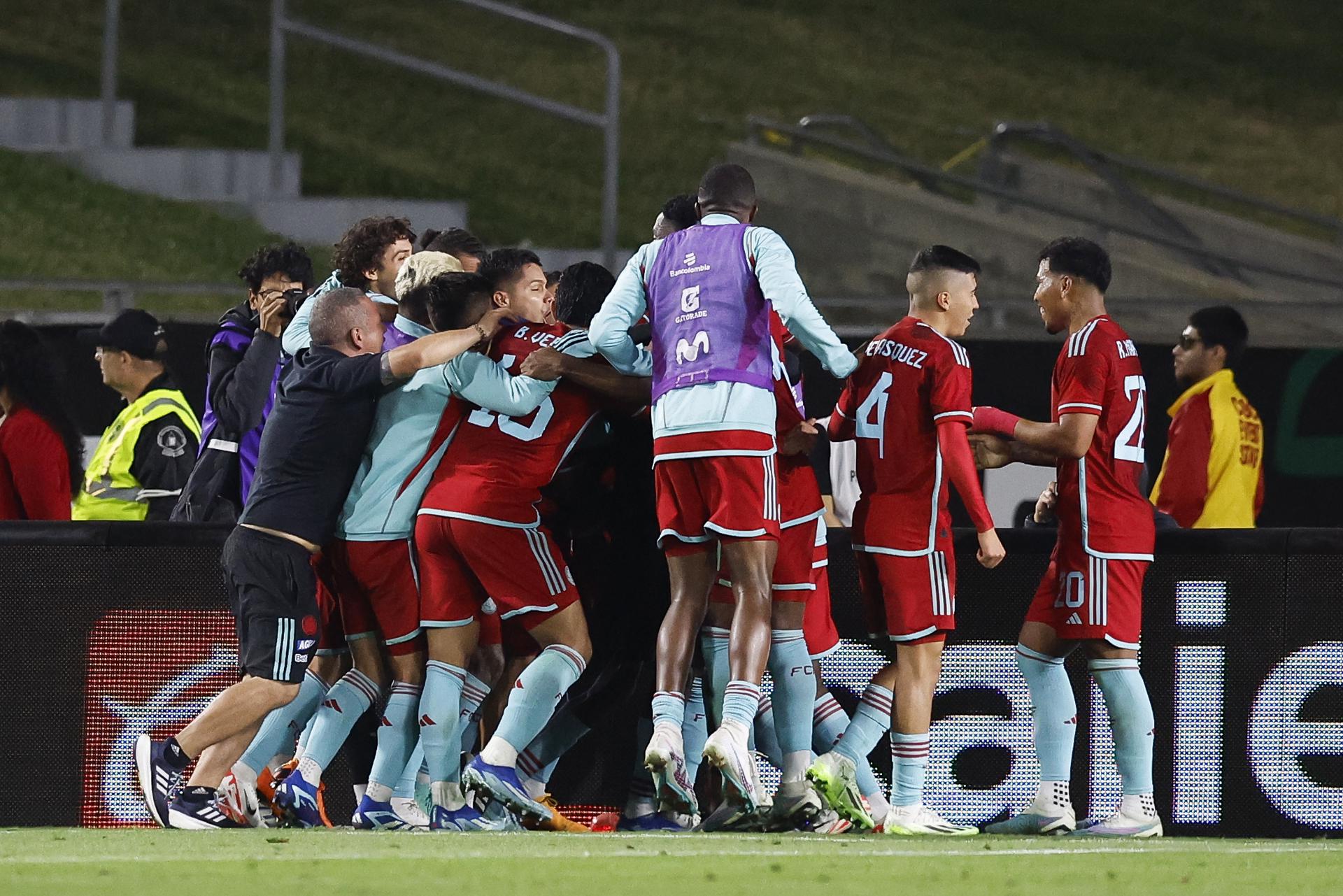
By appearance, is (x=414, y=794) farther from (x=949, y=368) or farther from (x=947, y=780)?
(x=949, y=368)

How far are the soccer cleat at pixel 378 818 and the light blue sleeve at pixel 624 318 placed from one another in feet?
5.73

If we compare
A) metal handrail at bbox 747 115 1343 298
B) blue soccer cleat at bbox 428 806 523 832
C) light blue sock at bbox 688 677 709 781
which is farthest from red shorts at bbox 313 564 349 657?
metal handrail at bbox 747 115 1343 298

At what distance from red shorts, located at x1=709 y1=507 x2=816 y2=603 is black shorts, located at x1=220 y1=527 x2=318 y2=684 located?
1.42 m

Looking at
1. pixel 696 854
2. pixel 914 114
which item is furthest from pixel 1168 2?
pixel 696 854

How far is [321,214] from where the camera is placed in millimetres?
16703

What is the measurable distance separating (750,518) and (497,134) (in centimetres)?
1638

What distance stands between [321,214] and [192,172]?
1265 mm

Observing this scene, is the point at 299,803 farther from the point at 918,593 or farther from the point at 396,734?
the point at 918,593

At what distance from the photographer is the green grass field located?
5.22 m

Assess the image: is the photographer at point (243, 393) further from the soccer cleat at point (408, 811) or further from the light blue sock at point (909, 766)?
the light blue sock at point (909, 766)

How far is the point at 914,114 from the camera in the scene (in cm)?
2394

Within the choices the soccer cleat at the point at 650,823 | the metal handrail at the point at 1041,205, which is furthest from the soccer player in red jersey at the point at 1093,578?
the metal handrail at the point at 1041,205

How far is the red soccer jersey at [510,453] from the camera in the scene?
22.8 ft

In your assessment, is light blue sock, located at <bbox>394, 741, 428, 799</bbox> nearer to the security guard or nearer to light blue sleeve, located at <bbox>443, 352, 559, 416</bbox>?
light blue sleeve, located at <bbox>443, 352, 559, 416</bbox>
